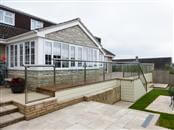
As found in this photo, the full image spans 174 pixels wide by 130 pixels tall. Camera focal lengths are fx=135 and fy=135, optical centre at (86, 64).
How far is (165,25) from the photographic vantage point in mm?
13836

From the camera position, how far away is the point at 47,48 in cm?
716

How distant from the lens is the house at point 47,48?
6.76 m

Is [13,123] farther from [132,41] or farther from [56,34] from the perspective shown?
[132,41]

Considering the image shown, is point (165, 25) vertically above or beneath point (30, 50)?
above

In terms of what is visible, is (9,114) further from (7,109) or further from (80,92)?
(80,92)

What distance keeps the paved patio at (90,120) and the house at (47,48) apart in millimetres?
2348

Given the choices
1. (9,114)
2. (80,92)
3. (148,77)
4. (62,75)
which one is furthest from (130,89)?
(148,77)

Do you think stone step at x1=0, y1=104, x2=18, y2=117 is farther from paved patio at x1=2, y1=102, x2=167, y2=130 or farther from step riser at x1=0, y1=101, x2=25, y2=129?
paved patio at x1=2, y1=102, x2=167, y2=130

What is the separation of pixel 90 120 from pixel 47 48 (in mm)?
4506

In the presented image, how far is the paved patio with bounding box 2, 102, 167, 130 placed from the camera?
149 inches

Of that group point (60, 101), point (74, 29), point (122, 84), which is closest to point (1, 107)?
point (60, 101)

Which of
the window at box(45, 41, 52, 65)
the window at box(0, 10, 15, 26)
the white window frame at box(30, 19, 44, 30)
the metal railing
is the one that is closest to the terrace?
the metal railing

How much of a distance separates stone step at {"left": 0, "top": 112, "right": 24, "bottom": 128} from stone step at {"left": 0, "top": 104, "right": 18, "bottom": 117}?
11 centimetres

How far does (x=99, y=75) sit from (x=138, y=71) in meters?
3.94
